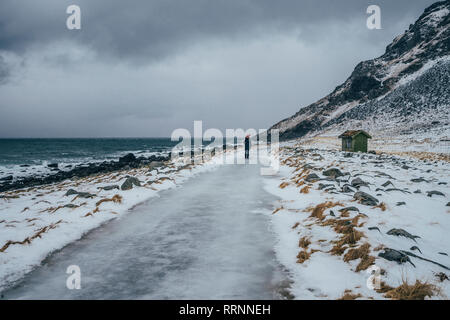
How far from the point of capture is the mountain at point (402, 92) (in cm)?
7674

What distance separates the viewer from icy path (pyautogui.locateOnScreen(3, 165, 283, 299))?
3.66 meters

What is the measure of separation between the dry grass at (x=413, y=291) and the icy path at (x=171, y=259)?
138cm

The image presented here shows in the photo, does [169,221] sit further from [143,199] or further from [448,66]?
[448,66]

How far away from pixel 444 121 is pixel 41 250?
7996 cm

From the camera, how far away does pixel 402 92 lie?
93.0 metres

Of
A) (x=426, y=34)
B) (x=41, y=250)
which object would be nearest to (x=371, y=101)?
(x=426, y=34)

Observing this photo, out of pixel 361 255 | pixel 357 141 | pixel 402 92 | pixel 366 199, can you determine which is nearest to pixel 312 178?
pixel 366 199

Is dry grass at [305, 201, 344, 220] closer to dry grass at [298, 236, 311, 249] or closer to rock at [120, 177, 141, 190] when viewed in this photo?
dry grass at [298, 236, 311, 249]

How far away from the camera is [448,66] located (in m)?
89.2

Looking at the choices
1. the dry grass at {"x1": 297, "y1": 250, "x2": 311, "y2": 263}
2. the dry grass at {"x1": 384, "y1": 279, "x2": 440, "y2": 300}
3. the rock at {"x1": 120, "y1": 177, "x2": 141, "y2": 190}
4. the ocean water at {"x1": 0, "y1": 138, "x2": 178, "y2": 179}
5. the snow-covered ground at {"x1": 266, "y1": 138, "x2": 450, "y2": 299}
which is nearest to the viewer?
the dry grass at {"x1": 384, "y1": 279, "x2": 440, "y2": 300}

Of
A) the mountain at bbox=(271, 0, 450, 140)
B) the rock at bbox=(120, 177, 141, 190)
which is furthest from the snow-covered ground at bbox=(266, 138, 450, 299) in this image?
the mountain at bbox=(271, 0, 450, 140)

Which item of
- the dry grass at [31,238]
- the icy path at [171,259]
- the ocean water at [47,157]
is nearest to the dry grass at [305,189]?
the icy path at [171,259]

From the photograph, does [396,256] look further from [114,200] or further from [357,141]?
[357,141]

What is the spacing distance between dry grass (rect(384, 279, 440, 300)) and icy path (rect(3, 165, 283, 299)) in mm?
1380
